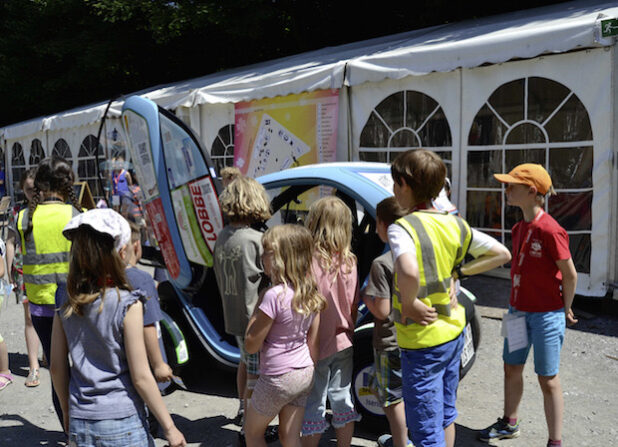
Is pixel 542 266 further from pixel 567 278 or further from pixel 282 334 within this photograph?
pixel 282 334

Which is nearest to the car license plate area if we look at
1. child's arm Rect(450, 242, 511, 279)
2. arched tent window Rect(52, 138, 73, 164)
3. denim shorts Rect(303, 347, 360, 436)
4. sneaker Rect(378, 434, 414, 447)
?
sneaker Rect(378, 434, 414, 447)

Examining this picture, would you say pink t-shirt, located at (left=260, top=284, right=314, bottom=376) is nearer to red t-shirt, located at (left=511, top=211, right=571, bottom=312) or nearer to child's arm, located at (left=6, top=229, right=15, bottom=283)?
red t-shirt, located at (left=511, top=211, right=571, bottom=312)

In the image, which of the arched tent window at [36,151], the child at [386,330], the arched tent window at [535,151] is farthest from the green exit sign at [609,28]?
the arched tent window at [36,151]

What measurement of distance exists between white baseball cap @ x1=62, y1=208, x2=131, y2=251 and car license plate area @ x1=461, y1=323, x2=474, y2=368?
2136mm

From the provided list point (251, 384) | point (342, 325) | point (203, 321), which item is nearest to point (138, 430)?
point (251, 384)

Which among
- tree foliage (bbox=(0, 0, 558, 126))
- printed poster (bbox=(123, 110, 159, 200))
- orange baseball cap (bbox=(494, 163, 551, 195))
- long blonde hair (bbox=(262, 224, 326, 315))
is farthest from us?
tree foliage (bbox=(0, 0, 558, 126))

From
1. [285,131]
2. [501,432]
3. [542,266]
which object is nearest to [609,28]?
[542,266]

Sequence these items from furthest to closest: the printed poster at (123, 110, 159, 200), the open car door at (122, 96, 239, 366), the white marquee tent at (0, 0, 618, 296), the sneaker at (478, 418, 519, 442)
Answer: the white marquee tent at (0, 0, 618, 296)
the printed poster at (123, 110, 159, 200)
the open car door at (122, 96, 239, 366)
the sneaker at (478, 418, 519, 442)

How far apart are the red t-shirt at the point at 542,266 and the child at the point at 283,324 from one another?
1.16m

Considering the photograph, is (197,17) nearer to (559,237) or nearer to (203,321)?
(203,321)

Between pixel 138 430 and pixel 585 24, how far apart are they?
17.6 ft

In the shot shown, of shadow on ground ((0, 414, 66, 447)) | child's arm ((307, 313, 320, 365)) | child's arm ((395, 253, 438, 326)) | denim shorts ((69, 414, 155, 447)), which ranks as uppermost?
child's arm ((395, 253, 438, 326))

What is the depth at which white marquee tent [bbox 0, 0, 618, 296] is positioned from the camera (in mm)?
5789

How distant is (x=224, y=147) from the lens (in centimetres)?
1059
